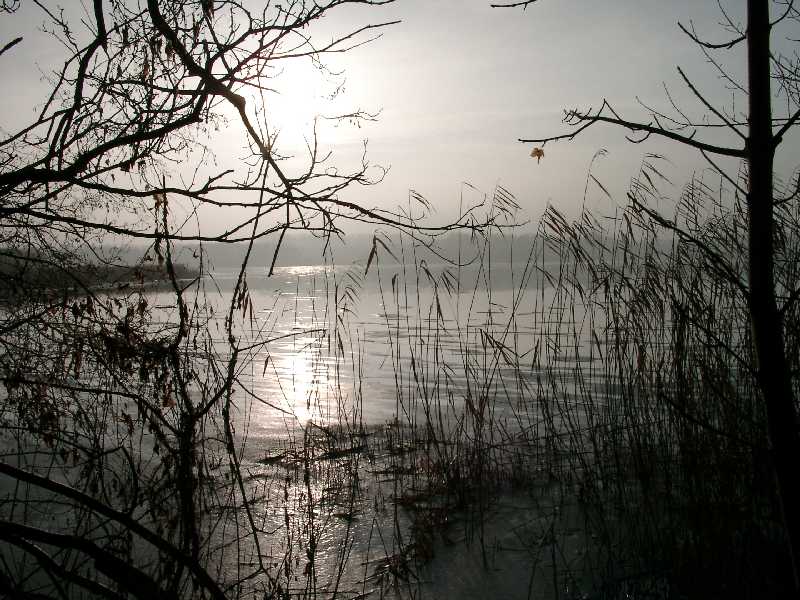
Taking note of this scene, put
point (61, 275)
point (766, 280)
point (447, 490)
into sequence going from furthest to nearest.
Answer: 1. point (447, 490)
2. point (61, 275)
3. point (766, 280)

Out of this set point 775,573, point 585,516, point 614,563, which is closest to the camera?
point 775,573

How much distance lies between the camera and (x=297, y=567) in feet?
9.43

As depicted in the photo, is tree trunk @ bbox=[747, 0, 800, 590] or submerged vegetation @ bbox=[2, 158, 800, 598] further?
submerged vegetation @ bbox=[2, 158, 800, 598]

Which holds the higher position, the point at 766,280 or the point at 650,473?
the point at 766,280

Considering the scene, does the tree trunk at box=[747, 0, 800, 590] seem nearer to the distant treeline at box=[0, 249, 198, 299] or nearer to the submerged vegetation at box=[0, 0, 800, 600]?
the submerged vegetation at box=[0, 0, 800, 600]

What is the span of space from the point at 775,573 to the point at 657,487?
961mm

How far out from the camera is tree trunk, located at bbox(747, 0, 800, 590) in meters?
0.93

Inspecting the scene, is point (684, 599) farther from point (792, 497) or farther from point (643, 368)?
point (792, 497)

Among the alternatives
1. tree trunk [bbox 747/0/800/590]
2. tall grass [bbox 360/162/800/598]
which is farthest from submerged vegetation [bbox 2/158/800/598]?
tree trunk [bbox 747/0/800/590]

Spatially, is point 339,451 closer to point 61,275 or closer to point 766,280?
point 61,275

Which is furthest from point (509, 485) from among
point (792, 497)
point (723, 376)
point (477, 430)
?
point (792, 497)

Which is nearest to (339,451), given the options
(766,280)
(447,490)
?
(447,490)

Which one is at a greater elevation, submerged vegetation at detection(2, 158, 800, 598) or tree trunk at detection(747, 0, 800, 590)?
tree trunk at detection(747, 0, 800, 590)

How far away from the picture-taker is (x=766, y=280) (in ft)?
3.08
